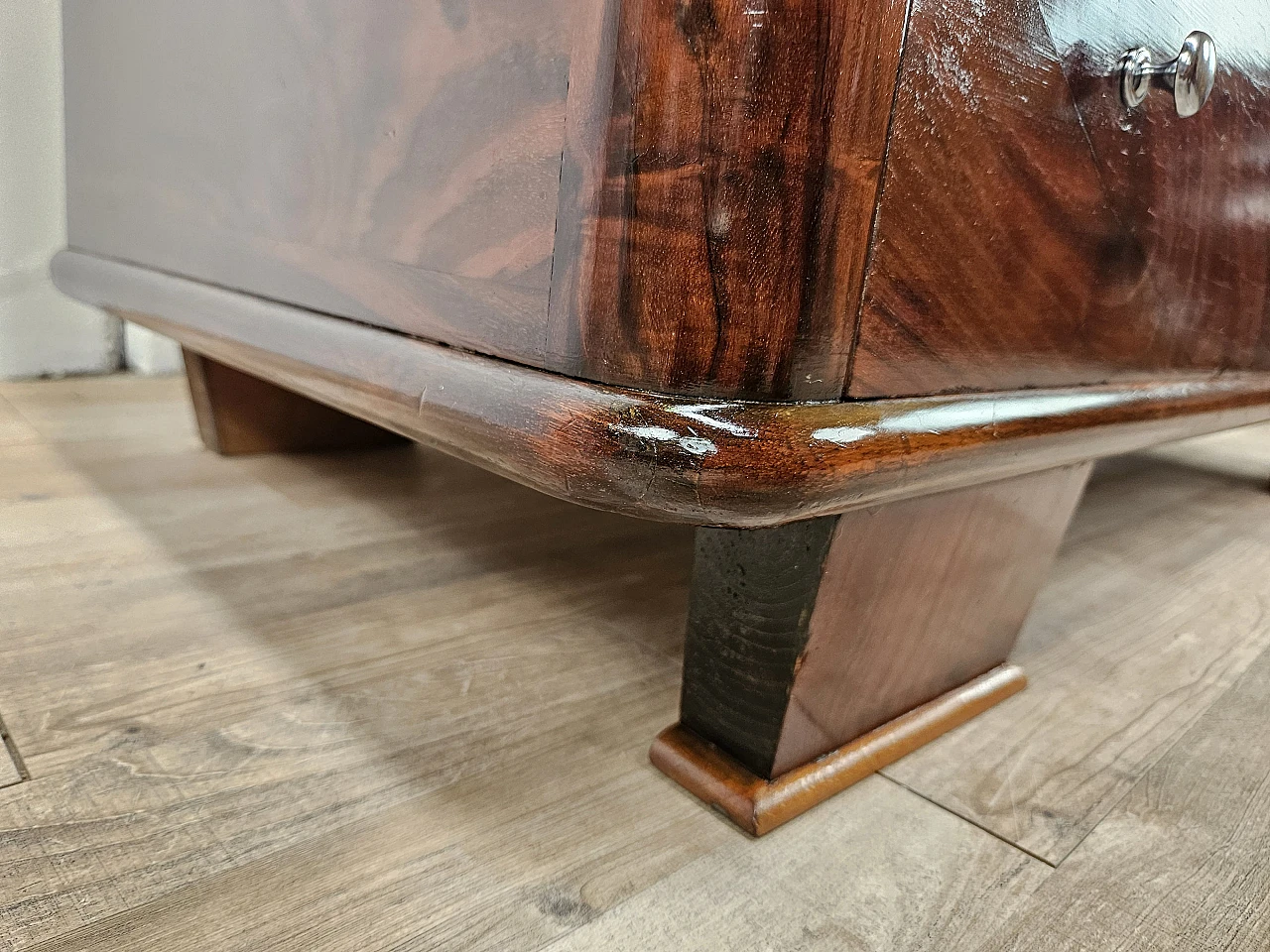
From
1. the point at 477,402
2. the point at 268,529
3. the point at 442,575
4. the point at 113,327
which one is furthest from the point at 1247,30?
the point at 113,327

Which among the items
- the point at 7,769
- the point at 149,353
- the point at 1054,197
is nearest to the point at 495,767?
the point at 7,769

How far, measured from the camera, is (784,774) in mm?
397

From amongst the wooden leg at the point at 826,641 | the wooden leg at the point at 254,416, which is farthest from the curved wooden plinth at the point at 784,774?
the wooden leg at the point at 254,416

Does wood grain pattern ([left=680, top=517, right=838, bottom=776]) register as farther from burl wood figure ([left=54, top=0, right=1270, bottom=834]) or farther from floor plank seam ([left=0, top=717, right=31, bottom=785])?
Answer: floor plank seam ([left=0, top=717, right=31, bottom=785])

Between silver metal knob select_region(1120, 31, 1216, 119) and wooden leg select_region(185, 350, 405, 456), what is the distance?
29.5 inches

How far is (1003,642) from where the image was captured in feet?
1.71

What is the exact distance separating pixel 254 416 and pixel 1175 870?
81 cm

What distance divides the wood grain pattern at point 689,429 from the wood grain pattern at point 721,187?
2 cm

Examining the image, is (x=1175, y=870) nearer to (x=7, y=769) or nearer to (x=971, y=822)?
(x=971, y=822)

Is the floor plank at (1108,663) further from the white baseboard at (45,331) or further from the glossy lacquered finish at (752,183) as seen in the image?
the white baseboard at (45,331)

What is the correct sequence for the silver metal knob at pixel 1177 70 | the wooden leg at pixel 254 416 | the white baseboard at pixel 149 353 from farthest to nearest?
the white baseboard at pixel 149 353
the wooden leg at pixel 254 416
the silver metal knob at pixel 1177 70

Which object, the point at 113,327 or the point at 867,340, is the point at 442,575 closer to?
the point at 867,340

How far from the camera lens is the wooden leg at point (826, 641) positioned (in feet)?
1.23

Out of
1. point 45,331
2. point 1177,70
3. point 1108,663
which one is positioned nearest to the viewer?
point 1177,70
